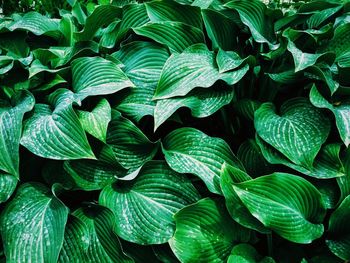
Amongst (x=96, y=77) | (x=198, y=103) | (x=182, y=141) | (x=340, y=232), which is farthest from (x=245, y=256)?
(x=96, y=77)

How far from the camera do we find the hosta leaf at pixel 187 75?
6.01ft

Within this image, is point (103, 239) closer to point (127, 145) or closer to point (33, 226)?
point (33, 226)

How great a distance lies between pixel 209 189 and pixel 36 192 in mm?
705

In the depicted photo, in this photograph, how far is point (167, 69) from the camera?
1.87 m

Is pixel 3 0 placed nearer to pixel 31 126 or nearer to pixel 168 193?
pixel 31 126

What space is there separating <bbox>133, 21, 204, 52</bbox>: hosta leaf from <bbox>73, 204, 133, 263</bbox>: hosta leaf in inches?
31.3

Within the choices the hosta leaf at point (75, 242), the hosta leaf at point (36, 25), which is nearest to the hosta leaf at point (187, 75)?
the hosta leaf at point (75, 242)

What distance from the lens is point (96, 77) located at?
1.91 metres

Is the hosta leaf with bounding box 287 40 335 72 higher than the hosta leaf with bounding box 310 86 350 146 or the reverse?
higher

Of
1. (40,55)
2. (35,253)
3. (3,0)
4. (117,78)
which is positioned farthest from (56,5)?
(35,253)

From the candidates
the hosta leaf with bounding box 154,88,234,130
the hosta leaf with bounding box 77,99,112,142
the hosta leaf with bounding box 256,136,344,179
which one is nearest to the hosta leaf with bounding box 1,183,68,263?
the hosta leaf with bounding box 77,99,112,142

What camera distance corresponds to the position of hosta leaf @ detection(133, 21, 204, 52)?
6.57 ft

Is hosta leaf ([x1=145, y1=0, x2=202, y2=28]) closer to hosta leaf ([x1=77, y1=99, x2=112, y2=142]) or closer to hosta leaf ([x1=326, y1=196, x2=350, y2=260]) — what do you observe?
hosta leaf ([x1=77, y1=99, x2=112, y2=142])

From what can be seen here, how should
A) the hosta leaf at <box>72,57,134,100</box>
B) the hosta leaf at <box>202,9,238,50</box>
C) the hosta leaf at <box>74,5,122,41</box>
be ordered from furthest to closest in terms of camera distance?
the hosta leaf at <box>74,5,122,41</box> < the hosta leaf at <box>202,9,238,50</box> < the hosta leaf at <box>72,57,134,100</box>
